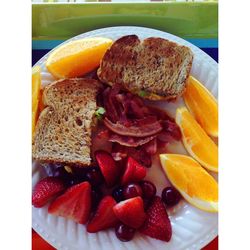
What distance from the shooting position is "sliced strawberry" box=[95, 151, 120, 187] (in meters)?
1.03

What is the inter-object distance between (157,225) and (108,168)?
17cm

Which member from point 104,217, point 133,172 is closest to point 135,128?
point 133,172

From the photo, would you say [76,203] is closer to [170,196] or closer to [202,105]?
[170,196]

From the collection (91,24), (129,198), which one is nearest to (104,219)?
(129,198)

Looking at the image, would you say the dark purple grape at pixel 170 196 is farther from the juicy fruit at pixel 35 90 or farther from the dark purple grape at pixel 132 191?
the juicy fruit at pixel 35 90

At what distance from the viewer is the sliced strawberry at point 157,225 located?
1017 mm

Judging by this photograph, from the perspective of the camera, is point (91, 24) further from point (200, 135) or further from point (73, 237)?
point (73, 237)

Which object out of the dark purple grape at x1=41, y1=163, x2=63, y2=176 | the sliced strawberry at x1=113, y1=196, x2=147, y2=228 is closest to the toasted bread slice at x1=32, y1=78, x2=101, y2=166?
the dark purple grape at x1=41, y1=163, x2=63, y2=176

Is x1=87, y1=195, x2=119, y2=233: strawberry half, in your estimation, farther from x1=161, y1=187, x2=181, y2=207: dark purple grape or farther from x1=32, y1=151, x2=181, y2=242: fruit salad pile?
x1=161, y1=187, x2=181, y2=207: dark purple grape

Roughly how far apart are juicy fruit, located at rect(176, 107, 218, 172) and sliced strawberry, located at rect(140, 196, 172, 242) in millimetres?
150

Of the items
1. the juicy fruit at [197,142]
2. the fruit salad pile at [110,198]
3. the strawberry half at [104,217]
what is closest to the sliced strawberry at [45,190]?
the fruit salad pile at [110,198]

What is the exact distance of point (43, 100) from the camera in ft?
3.53

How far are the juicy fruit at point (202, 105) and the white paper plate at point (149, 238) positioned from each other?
0.02 meters
